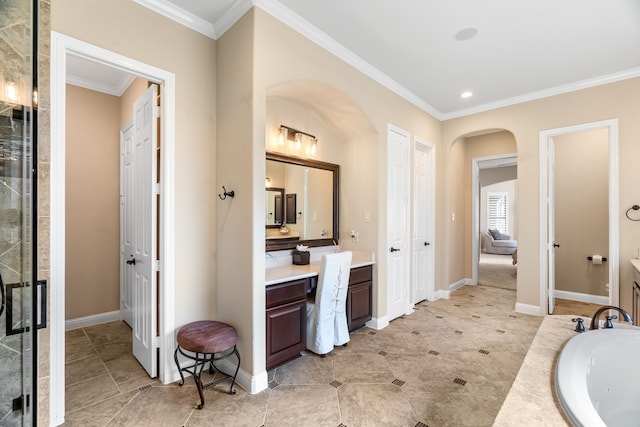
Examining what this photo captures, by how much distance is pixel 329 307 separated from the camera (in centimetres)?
272

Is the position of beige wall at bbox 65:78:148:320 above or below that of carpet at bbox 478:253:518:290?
above

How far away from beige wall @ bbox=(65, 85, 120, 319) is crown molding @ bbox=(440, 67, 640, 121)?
4814 mm

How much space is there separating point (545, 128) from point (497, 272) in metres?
3.97

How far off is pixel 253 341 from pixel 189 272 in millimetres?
775

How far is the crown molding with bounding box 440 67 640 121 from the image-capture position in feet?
10.9

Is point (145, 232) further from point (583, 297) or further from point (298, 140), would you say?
point (583, 297)

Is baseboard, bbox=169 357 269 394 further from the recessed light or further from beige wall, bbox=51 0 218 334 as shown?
the recessed light

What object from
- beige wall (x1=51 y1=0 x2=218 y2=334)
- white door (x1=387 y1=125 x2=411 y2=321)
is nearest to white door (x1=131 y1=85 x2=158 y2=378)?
beige wall (x1=51 y1=0 x2=218 y2=334)

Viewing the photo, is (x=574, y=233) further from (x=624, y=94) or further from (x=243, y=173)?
(x=243, y=173)

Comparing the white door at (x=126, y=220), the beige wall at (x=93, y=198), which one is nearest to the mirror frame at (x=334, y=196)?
the white door at (x=126, y=220)

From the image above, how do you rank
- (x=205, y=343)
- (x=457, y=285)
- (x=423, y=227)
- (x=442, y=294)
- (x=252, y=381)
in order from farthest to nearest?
(x=457, y=285) → (x=442, y=294) → (x=423, y=227) → (x=252, y=381) → (x=205, y=343)

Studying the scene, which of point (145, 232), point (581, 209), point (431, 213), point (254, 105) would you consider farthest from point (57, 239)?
point (581, 209)

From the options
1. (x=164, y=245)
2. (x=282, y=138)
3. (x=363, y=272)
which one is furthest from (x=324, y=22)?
(x=363, y=272)

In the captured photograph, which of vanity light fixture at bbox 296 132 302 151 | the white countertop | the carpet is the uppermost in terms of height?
vanity light fixture at bbox 296 132 302 151
